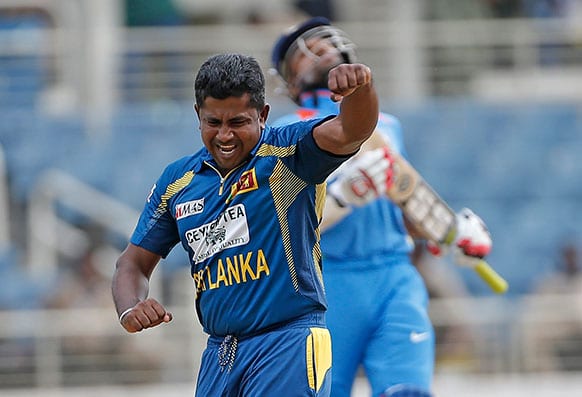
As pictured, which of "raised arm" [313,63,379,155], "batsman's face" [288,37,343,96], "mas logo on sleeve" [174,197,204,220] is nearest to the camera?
"raised arm" [313,63,379,155]

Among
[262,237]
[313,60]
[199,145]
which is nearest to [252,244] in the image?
[262,237]

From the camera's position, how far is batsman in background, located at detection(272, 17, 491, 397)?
5773 millimetres

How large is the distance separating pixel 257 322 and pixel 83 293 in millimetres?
6694

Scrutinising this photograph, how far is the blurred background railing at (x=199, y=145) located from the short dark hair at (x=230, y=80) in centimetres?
595

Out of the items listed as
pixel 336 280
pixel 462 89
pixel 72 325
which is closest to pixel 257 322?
pixel 336 280

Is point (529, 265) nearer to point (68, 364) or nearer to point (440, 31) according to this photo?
point (440, 31)

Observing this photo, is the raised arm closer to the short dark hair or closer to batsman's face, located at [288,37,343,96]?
the short dark hair

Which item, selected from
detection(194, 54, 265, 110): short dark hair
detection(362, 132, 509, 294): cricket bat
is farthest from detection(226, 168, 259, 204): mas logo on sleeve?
detection(362, 132, 509, 294): cricket bat

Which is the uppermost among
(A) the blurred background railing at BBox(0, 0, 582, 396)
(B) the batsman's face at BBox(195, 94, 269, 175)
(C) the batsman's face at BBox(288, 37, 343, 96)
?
(C) the batsman's face at BBox(288, 37, 343, 96)

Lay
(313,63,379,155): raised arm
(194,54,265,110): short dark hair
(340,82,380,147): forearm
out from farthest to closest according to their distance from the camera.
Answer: (194,54,265,110): short dark hair
(340,82,380,147): forearm
(313,63,379,155): raised arm

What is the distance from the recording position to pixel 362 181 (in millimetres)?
5730

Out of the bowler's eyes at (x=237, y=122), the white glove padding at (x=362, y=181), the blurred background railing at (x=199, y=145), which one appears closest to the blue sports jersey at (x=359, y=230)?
the white glove padding at (x=362, y=181)

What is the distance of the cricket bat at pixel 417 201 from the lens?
595 cm

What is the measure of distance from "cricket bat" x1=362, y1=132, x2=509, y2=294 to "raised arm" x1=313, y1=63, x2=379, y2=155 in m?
1.59
